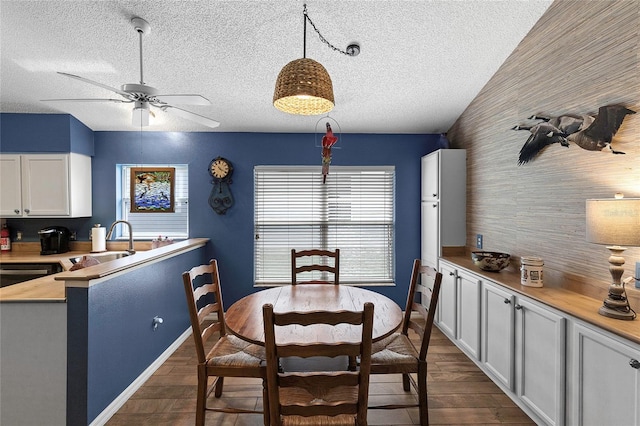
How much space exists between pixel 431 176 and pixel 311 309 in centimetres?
240

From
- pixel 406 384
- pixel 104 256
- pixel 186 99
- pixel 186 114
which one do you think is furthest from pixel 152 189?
pixel 406 384

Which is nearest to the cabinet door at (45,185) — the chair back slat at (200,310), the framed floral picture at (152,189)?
the framed floral picture at (152,189)

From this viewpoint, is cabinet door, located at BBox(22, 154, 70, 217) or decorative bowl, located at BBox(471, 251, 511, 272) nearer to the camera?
decorative bowl, located at BBox(471, 251, 511, 272)

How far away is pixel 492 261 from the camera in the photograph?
2.59 meters

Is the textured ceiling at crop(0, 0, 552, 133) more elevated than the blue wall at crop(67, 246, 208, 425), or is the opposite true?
the textured ceiling at crop(0, 0, 552, 133)

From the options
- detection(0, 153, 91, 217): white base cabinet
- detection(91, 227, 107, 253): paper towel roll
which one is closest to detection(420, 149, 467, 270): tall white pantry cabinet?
detection(91, 227, 107, 253): paper towel roll

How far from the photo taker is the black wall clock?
150 inches

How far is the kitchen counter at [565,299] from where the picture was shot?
146cm

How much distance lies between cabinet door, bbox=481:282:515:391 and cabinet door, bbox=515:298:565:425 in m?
0.06

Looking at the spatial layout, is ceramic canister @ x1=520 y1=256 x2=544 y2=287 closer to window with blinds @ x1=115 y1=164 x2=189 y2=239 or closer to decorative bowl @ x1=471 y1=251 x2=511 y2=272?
decorative bowl @ x1=471 y1=251 x2=511 y2=272

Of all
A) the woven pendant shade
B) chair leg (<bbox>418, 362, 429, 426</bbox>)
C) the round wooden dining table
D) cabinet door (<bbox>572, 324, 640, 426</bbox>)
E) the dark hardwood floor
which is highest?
the woven pendant shade

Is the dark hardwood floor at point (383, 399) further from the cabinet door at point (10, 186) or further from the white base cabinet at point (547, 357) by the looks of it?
the cabinet door at point (10, 186)

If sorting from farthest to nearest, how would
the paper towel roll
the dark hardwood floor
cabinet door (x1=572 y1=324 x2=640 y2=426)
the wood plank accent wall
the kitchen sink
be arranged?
1. the paper towel roll
2. the kitchen sink
3. the dark hardwood floor
4. the wood plank accent wall
5. cabinet door (x1=572 y1=324 x2=640 y2=426)

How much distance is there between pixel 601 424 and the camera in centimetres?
154
